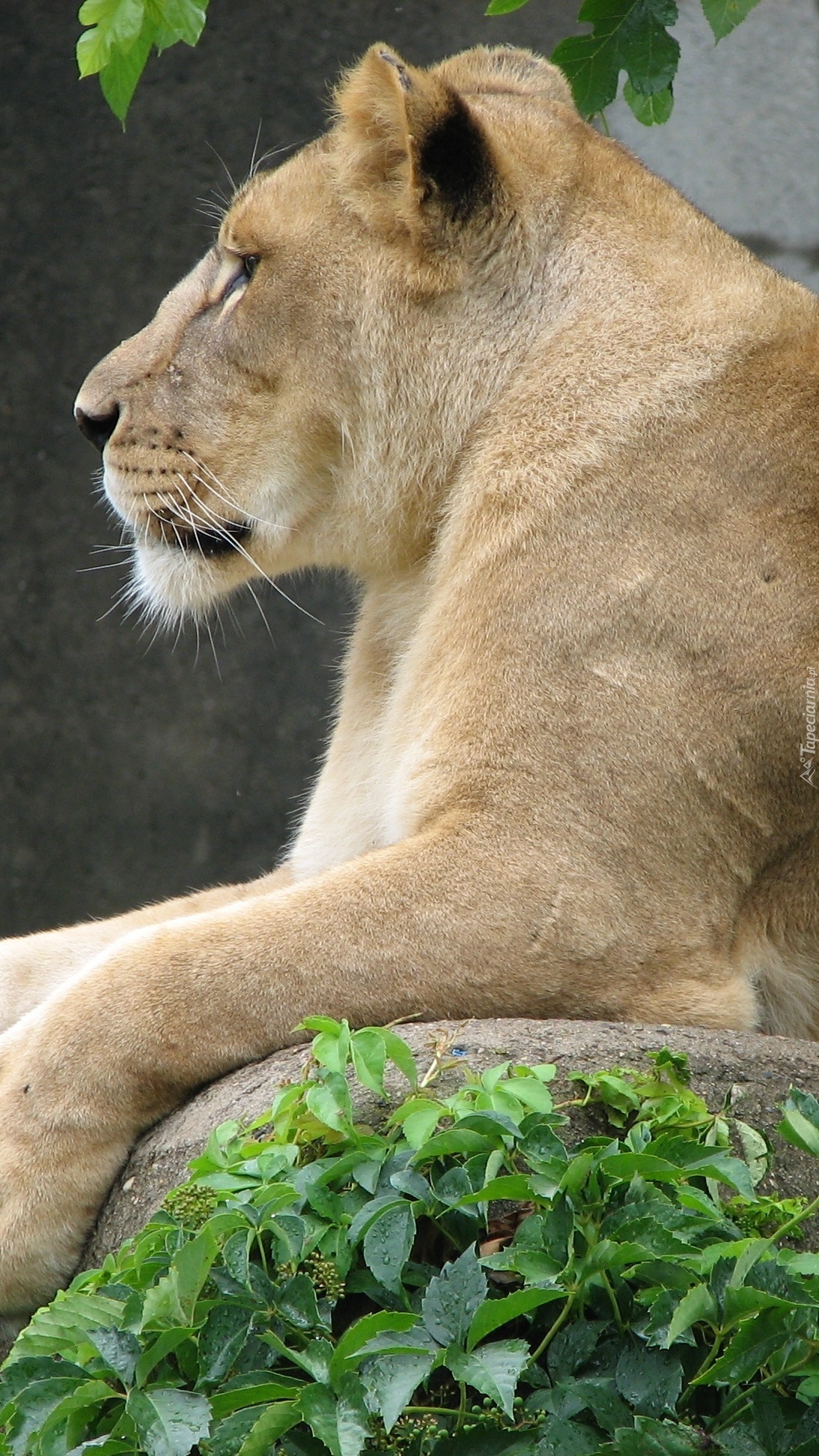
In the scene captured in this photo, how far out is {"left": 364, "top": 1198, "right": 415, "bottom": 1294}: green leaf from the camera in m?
1.76

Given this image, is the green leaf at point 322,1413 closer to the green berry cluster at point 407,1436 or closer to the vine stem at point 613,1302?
the green berry cluster at point 407,1436

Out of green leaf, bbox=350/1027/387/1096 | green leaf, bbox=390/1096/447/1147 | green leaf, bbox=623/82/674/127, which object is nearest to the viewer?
green leaf, bbox=390/1096/447/1147

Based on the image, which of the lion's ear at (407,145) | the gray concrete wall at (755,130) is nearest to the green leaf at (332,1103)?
the lion's ear at (407,145)

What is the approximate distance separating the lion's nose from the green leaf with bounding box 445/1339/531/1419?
229 centimetres

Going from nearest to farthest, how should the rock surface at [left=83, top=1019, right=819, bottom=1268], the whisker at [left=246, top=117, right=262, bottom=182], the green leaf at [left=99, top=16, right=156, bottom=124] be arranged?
the rock surface at [left=83, top=1019, right=819, bottom=1268] → the green leaf at [left=99, top=16, right=156, bottom=124] → the whisker at [left=246, top=117, right=262, bottom=182]

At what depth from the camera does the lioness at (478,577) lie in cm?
257

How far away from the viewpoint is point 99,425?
342 centimetres

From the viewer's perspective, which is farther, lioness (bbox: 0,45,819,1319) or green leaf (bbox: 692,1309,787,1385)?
lioness (bbox: 0,45,819,1319)

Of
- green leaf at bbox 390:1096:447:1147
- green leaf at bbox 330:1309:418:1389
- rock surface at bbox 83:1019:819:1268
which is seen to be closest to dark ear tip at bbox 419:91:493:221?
rock surface at bbox 83:1019:819:1268

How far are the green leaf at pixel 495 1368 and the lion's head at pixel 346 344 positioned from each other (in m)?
1.93

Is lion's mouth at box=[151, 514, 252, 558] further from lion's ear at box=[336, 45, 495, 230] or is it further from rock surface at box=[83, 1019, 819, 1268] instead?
rock surface at box=[83, 1019, 819, 1268]

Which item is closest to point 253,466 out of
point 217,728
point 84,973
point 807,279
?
point 84,973

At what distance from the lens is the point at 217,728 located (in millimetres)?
6633

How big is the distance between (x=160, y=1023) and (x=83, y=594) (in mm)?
4317
